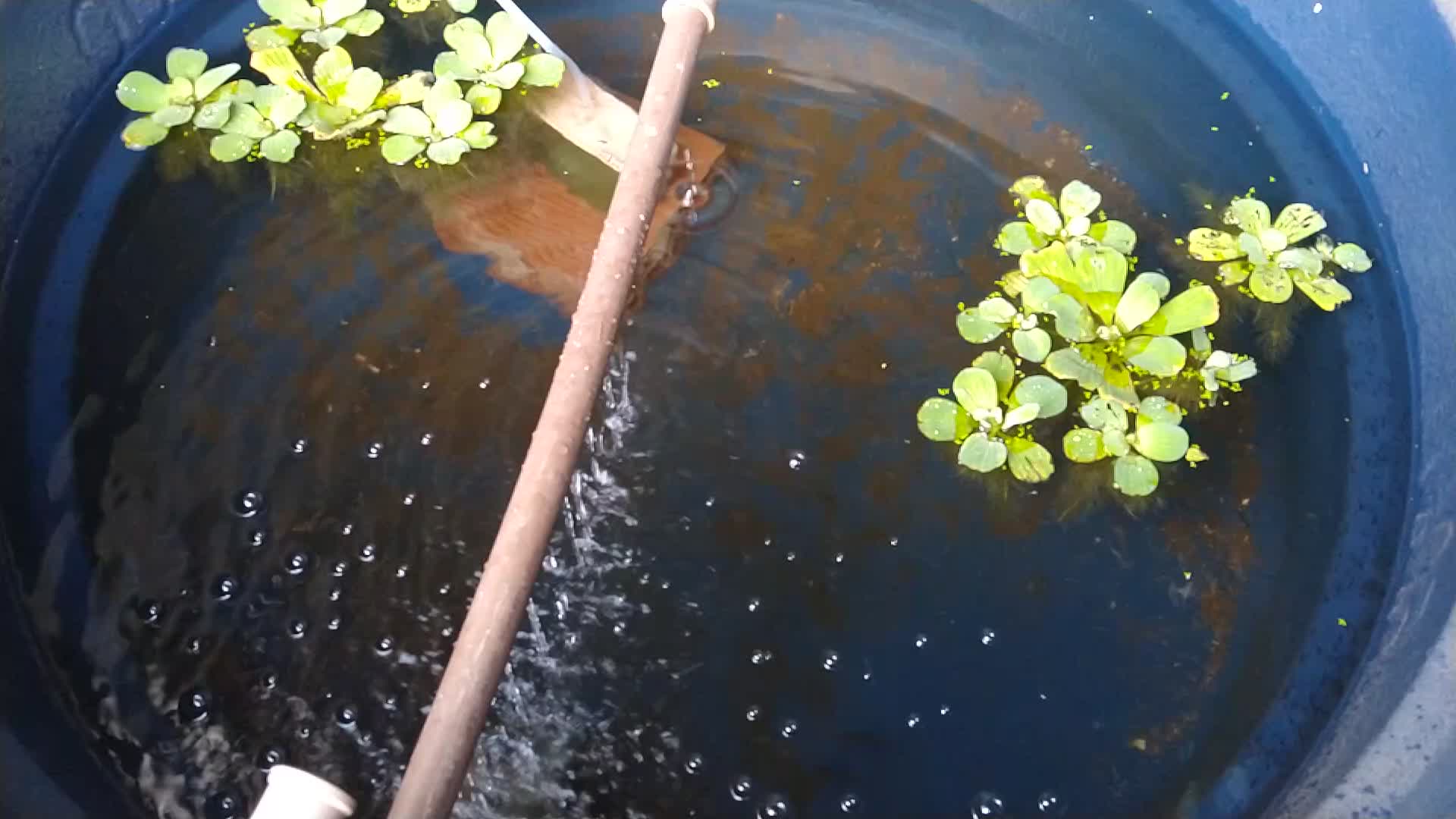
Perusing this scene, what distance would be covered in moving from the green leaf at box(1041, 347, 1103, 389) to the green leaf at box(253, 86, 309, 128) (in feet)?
4.10

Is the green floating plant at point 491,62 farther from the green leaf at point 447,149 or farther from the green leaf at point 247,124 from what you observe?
the green leaf at point 247,124

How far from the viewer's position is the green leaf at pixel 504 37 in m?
1.71

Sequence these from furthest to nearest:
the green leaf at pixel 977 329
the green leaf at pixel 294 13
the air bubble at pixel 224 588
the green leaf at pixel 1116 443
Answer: the green leaf at pixel 294 13 < the green leaf at pixel 977 329 < the green leaf at pixel 1116 443 < the air bubble at pixel 224 588

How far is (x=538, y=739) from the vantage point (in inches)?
48.0

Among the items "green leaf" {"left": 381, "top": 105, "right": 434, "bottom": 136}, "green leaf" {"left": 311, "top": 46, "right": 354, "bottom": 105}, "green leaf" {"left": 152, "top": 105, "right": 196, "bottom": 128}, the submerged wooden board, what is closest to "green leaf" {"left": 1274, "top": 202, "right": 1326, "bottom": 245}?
the submerged wooden board

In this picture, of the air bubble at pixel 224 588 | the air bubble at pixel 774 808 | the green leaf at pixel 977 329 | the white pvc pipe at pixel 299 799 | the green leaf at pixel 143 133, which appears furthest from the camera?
the green leaf at pixel 143 133

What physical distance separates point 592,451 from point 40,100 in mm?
1058

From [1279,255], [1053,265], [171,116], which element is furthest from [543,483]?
[1279,255]

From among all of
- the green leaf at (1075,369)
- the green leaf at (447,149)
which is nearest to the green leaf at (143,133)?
the green leaf at (447,149)

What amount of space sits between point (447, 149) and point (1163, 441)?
118cm

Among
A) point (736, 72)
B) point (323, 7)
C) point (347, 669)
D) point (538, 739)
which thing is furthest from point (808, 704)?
point (323, 7)

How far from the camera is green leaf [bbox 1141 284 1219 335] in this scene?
1.44 metres

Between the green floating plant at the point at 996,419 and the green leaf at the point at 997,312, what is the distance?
0.27 feet

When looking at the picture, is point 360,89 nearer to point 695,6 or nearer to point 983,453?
point 695,6
